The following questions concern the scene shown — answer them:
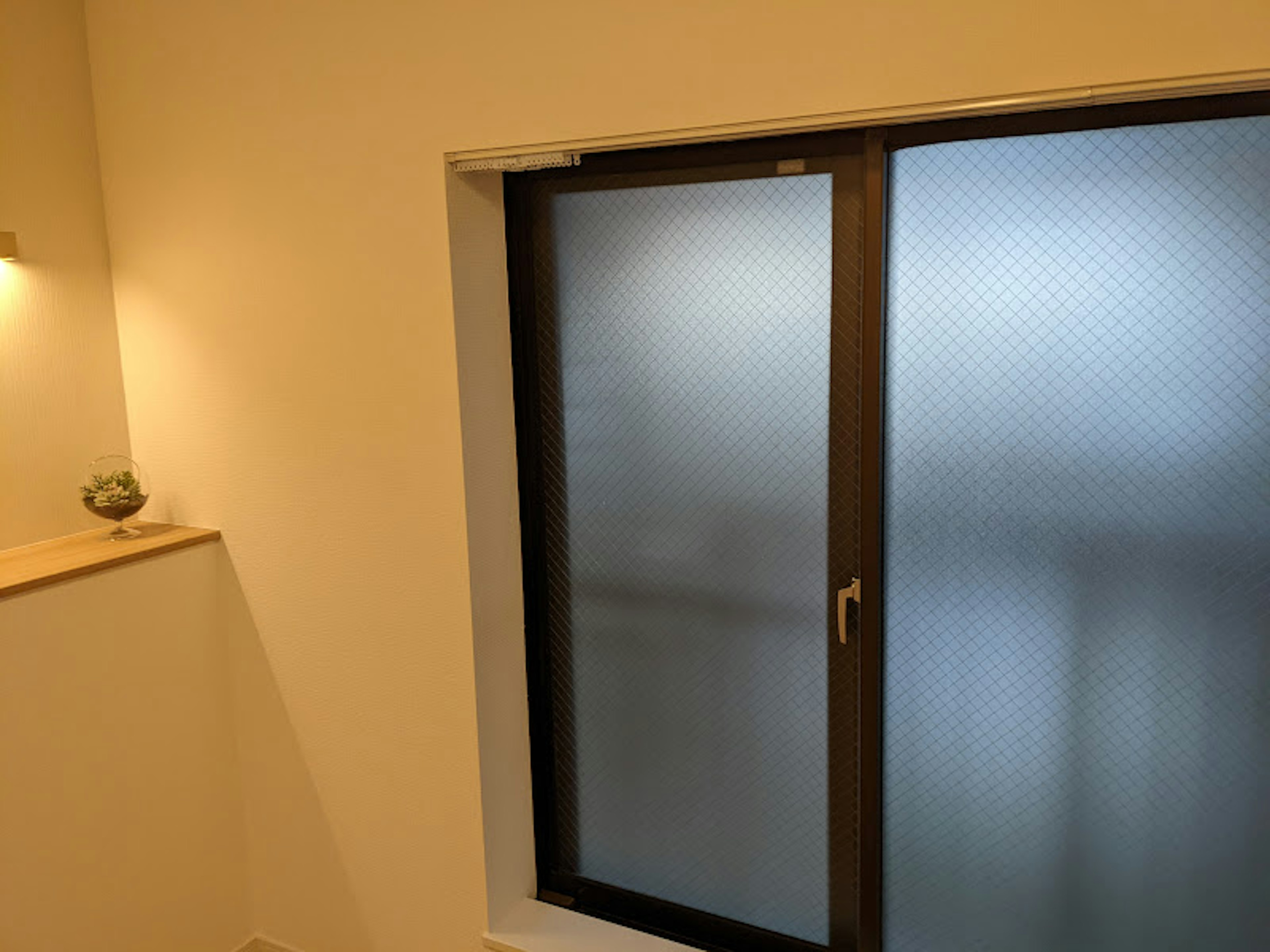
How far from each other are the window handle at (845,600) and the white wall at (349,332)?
29.9 inches

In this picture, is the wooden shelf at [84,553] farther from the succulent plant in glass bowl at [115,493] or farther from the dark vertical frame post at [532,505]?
the dark vertical frame post at [532,505]

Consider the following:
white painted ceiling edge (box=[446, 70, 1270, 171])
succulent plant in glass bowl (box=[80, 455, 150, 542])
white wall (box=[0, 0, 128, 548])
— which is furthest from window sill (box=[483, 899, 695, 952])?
→ white painted ceiling edge (box=[446, 70, 1270, 171])

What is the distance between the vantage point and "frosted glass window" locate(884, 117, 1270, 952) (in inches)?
74.5

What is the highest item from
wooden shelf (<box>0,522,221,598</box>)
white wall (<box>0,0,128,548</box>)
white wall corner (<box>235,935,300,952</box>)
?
white wall (<box>0,0,128,548</box>)

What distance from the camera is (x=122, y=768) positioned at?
262 centimetres

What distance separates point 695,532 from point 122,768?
55.3 inches

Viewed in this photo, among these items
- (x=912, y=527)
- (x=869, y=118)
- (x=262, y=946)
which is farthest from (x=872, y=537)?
(x=262, y=946)

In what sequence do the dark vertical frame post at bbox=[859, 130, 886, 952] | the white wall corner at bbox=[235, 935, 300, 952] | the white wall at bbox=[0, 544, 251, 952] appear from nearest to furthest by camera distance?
the dark vertical frame post at bbox=[859, 130, 886, 952] < the white wall at bbox=[0, 544, 251, 952] < the white wall corner at bbox=[235, 935, 300, 952]

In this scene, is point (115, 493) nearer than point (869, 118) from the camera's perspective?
No

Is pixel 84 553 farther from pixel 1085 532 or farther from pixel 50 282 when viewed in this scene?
pixel 1085 532

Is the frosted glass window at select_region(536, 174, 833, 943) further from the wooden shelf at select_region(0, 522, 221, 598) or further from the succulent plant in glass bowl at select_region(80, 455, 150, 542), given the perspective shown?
the succulent plant in glass bowl at select_region(80, 455, 150, 542)

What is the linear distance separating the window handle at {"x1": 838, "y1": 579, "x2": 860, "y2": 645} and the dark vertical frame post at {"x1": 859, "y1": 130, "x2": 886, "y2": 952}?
0.14 feet

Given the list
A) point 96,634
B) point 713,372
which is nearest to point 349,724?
point 96,634

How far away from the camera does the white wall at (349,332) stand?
220cm
